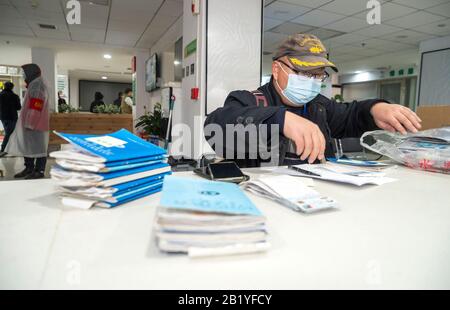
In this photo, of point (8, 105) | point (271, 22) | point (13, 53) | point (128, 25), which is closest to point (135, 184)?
point (8, 105)

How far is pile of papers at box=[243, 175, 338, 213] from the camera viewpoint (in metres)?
0.70

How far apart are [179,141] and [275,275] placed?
12.2 ft

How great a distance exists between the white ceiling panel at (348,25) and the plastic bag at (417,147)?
4461mm

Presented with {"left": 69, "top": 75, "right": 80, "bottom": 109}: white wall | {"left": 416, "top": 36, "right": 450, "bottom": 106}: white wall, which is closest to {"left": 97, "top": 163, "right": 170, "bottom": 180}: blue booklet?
{"left": 416, "top": 36, "right": 450, "bottom": 106}: white wall

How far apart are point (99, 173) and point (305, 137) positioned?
1.91 ft

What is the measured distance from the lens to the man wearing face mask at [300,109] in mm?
1020

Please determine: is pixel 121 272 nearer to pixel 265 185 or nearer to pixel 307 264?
pixel 307 264

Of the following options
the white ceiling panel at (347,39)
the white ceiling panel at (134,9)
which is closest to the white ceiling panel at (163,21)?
the white ceiling panel at (134,9)

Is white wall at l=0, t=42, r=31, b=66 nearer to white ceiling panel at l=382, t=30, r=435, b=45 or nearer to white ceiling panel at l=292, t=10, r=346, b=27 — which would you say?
white ceiling panel at l=292, t=10, r=346, b=27

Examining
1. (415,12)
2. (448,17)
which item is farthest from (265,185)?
(448,17)

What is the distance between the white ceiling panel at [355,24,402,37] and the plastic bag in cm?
500

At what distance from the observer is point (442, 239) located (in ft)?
1.89

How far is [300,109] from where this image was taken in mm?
1639

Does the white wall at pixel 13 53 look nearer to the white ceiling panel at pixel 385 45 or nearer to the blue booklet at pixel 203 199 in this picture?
the white ceiling panel at pixel 385 45
